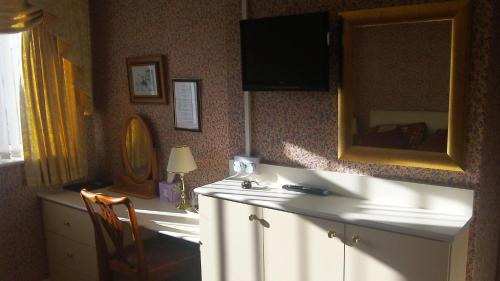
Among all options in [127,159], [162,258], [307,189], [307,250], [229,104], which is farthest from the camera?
[127,159]

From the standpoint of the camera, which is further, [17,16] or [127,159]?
[127,159]

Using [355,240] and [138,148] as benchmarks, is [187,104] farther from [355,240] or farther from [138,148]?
[355,240]

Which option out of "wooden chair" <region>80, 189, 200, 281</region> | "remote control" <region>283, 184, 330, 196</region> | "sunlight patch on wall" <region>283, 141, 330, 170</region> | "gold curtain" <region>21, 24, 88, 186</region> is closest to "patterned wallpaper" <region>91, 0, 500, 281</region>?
"sunlight patch on wall" <region>283, 141, 330, 170</region>

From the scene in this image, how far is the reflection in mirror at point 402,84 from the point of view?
5.85 feet

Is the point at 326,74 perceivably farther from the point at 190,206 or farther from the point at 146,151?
the point at 146,151

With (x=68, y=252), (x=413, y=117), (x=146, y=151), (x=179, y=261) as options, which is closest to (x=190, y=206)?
(x=179, y=261)

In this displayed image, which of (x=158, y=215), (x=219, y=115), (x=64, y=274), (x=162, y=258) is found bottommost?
(x=64, y=274)

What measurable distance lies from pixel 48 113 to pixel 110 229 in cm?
104

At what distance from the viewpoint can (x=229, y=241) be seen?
2143mm

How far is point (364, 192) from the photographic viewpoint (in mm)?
2021

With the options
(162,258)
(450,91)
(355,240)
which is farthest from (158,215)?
(450,91)

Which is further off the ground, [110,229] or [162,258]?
[110,229]

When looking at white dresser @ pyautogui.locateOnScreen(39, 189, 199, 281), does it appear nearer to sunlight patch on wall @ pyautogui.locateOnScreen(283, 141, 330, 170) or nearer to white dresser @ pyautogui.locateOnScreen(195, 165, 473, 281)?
white dresser @ pyautogui.locateOnScreen(195, 165, 473, 281)

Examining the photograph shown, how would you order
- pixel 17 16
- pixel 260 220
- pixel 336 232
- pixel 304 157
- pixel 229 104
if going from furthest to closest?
pixel 17 16
pixel 229 104
pixel 304 157
pixel 260 220
pixel 336 232
